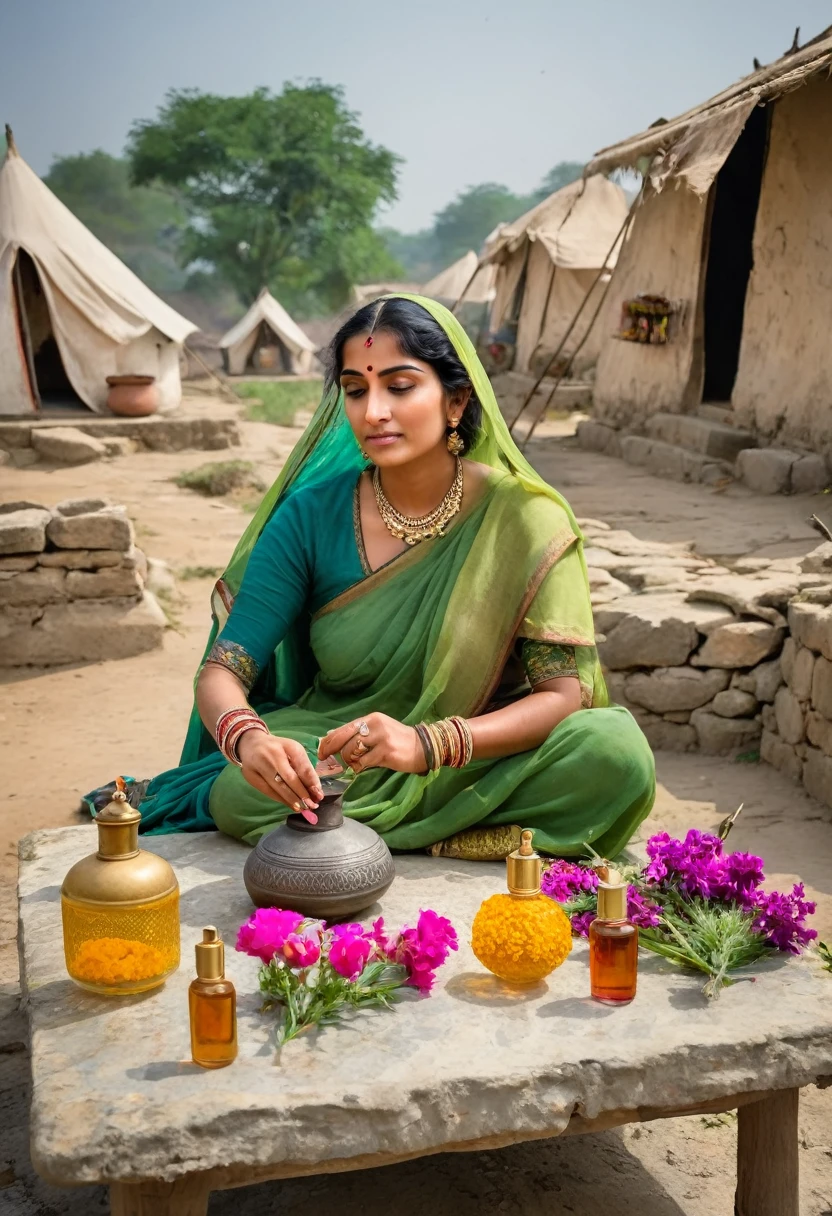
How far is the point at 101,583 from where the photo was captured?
19.4 feet

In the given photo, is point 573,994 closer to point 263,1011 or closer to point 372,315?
point 263,1011

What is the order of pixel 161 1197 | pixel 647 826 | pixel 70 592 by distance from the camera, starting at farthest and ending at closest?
pixel 70 592
pixel 647 826
pixel 161 1197

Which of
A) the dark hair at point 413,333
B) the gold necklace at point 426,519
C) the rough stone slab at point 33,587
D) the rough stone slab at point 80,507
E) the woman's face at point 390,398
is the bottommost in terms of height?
the rough stone slab at point 33,587

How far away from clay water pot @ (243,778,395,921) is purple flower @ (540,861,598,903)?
1.07ft

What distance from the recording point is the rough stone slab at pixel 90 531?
581 cm

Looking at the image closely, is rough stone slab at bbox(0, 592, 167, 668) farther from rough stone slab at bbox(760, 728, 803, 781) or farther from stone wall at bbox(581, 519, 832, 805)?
rough stone slab at bbox(760, 728, 803, 781)

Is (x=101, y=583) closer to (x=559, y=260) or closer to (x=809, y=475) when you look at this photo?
(x=809, y=475)

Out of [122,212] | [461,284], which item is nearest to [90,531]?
[461,284]

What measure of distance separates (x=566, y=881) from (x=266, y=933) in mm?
646

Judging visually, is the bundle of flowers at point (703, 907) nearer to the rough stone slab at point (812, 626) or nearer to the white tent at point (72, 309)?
the rough stone slab at point (812, 626)

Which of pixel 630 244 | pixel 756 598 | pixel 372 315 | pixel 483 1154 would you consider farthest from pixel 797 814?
pixel 630 244

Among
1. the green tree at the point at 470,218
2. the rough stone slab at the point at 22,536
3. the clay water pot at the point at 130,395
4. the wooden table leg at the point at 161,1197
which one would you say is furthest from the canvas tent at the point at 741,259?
the green tree at the point at 470,218

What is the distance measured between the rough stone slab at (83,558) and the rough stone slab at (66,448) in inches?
210

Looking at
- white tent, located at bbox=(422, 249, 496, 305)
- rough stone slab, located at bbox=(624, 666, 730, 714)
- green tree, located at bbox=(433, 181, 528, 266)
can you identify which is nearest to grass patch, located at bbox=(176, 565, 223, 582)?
rough stone slab, located at bbox=(624, 666, 730, 714)
